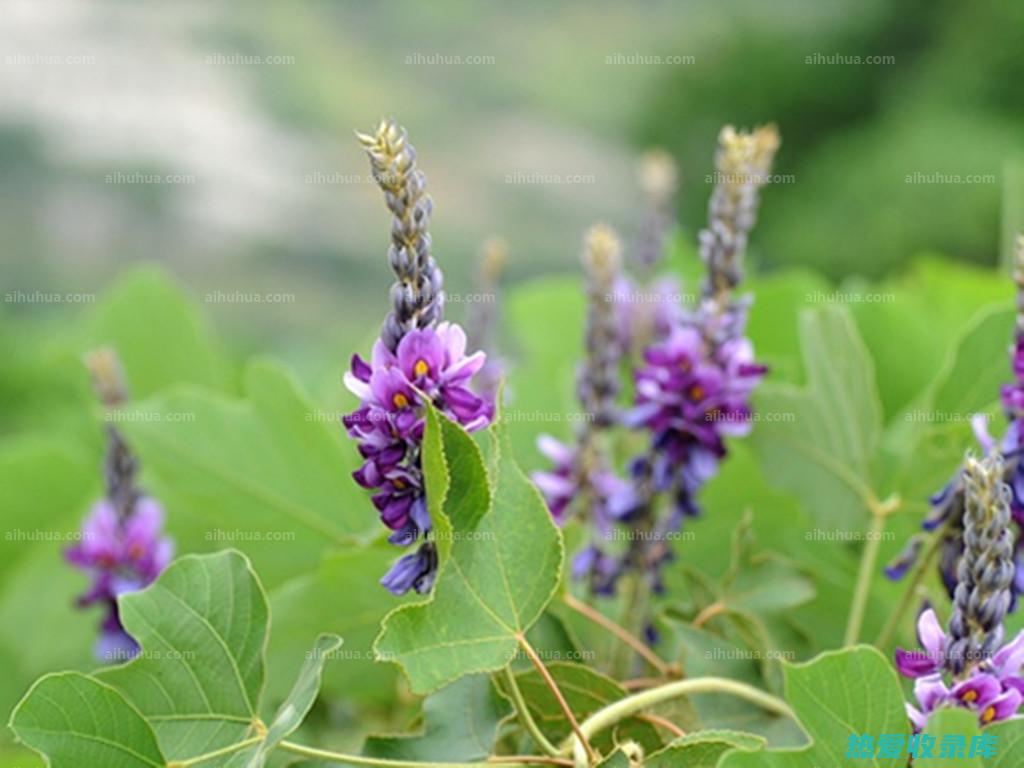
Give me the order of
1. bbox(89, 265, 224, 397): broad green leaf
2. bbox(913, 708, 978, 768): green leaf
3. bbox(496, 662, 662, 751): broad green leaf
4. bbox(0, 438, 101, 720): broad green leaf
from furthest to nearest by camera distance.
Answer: bbox(89, 265, 224, 397): broad green leaf
bbox(0, 438, 101, 720): broad green leaf
bbox(496, 662, 662, 751): broad green leaf
bbox(913, 708, 978, 768): green leaf

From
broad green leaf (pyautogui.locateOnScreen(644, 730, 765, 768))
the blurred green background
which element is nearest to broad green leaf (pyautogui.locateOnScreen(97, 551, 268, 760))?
broad green leaf (pyautogui.locateOnScreen(644, 730, 765, 768))

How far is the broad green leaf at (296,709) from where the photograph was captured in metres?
0.71

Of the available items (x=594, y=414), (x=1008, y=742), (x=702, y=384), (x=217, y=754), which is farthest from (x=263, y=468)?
(x=1008, y=742)

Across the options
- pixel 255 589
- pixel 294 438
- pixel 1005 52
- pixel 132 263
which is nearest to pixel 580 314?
pixel 294 438

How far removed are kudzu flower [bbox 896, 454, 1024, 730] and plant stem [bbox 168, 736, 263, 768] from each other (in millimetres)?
369

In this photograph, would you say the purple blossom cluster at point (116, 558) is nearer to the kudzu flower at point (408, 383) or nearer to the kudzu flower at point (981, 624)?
the kudzu flower at point (408, 383)

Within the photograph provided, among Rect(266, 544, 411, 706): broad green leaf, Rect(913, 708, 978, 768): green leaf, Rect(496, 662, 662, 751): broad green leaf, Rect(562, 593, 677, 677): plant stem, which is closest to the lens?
Rect(913, 708, 978, 768): green leaf

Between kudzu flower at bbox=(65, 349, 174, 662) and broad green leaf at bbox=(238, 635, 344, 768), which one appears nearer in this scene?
broad green leaf at bbox=(238, 635, 344, 768)

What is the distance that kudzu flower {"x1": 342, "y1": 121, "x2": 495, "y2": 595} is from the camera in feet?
2.54

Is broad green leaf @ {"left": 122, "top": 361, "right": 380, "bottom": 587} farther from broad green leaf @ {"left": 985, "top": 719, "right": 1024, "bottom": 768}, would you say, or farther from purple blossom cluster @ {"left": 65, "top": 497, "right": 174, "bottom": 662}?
broad green leaf @ {"left": 985, "top": 719, "right": 1024, "bottom": 768}

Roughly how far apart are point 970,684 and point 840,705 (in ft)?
0.27

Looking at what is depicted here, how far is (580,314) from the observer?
1.82 m

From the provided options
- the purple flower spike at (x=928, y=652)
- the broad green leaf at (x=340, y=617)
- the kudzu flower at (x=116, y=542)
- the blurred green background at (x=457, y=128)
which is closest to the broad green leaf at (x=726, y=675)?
the purple flower spike at (x=928, y=652)

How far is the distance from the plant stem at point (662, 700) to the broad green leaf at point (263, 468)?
0.47 metres
